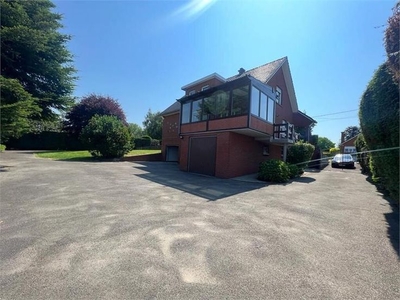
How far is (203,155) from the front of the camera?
13.5 m

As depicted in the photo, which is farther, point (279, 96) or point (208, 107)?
point (279, 96)

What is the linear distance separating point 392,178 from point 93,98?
34.3 meters

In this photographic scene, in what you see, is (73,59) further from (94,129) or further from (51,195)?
(51,195)

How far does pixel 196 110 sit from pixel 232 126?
3568 mm

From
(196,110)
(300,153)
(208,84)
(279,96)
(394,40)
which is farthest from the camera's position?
(279,96)

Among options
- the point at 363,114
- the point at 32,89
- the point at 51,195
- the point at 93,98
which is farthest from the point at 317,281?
the point at 93,98

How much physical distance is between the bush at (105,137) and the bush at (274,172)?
42.6 feet

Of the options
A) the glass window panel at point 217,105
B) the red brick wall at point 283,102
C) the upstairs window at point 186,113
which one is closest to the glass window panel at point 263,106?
the glass window panel at point 217,105

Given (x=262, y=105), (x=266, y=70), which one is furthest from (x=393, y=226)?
(x=266, y=70)

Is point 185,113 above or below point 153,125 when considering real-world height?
below

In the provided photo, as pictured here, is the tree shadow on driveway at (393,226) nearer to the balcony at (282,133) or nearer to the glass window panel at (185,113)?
the balcony at (282,133)

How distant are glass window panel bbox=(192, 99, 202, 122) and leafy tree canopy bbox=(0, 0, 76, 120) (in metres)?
8.29

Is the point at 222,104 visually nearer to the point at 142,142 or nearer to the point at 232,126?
the point at 232,126

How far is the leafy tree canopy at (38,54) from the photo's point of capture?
408 inches
